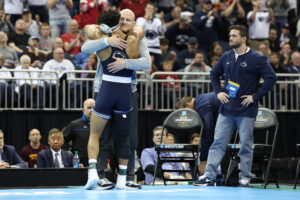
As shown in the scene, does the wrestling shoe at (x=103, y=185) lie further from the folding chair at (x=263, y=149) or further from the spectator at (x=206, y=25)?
the spectator at (x=206, y=25)

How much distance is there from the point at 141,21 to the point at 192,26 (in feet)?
5.32

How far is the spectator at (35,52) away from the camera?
1375cm

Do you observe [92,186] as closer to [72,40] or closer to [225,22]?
[72,40]

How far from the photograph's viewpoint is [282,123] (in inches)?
502

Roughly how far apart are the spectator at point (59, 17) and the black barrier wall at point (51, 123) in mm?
3659

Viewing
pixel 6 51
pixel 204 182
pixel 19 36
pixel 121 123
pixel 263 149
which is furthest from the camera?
pixel 19 36

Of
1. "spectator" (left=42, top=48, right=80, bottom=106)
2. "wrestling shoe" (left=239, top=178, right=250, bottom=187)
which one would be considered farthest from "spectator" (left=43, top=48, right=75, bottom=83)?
"wrestling shoe" (left=239, top=178, right=250, bottom=187)

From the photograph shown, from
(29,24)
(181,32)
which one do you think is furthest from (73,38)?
(181,32)

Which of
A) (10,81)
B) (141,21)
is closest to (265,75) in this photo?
(10,81)

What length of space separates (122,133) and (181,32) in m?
8.74

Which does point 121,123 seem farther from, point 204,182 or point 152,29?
point 152,29

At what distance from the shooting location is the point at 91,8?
15422mm

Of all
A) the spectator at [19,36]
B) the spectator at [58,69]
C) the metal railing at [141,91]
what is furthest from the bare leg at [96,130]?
the spectator at [19,36]

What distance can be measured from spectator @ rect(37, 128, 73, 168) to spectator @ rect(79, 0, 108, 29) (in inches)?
214
